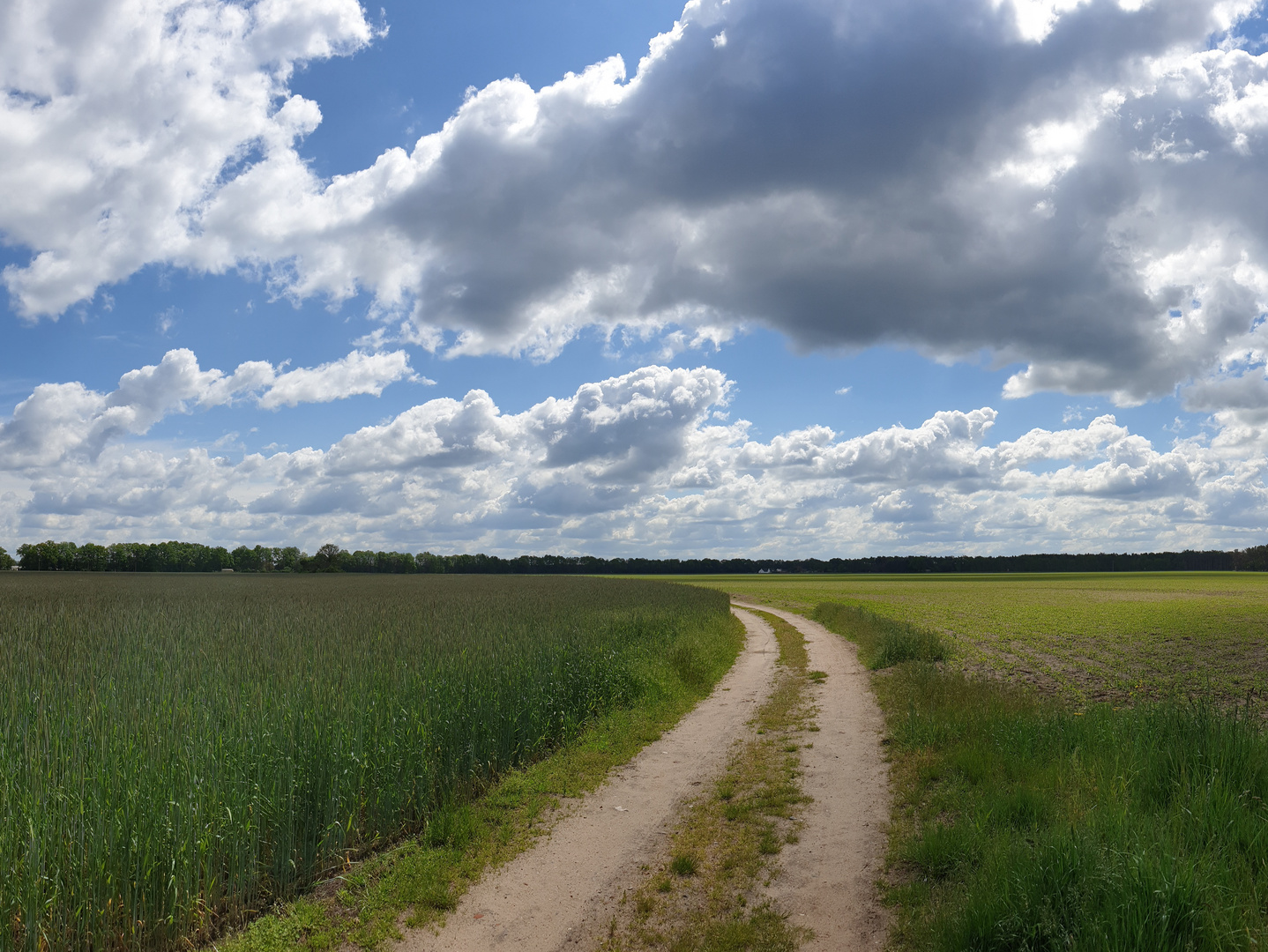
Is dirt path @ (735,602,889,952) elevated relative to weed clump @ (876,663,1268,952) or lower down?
lower down

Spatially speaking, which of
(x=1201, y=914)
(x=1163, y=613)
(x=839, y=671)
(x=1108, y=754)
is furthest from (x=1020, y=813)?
(x=1163, y=613)

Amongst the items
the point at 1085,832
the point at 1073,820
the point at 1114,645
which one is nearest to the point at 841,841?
the point at 1073,820

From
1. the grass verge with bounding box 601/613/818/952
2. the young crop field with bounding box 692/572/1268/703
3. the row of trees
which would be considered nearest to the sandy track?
the grass verge with bounding box 601/613/818/952

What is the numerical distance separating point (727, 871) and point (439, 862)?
10.1 feet

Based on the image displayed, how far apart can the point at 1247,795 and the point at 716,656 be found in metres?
15.4

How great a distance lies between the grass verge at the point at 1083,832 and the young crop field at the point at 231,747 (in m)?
5.79

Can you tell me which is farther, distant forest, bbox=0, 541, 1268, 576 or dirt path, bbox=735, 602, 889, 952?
distant forest, bbox=0, 541, 1268, 576

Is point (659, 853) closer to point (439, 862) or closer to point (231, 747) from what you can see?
point (439, 862)

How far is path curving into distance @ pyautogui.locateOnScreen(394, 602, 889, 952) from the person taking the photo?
20.6 ft

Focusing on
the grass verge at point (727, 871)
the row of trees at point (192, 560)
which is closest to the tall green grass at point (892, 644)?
the grass verge at point (727, 871)

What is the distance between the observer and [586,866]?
762cm

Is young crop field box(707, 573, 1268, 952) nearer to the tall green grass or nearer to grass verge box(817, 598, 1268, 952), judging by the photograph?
grass verge box(817, 598, 1268, 952)

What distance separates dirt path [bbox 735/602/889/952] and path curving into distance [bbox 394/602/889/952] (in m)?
0.02

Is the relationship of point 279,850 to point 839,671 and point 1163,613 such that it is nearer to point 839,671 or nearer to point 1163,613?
point 839,671
